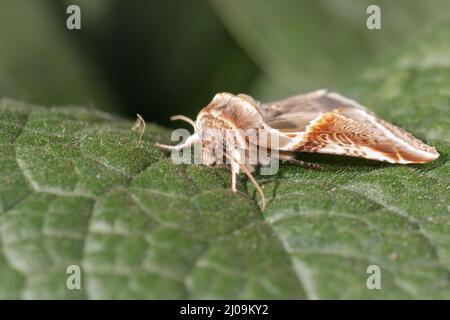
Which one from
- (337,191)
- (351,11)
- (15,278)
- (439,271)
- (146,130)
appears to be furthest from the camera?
(351,11)

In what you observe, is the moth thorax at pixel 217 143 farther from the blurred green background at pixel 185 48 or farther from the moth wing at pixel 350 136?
the blurred green background at pixel 185 48

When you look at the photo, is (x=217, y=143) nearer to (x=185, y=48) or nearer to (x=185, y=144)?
(x=185, y=144)

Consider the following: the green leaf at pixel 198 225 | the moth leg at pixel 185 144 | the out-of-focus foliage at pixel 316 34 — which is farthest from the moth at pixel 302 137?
the out-of-focus foliage at pixel 316 34

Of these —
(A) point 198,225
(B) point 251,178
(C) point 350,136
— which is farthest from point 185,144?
(A) point 198,225

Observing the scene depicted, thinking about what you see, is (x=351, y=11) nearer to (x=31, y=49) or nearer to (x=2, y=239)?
(x=31, y=49)

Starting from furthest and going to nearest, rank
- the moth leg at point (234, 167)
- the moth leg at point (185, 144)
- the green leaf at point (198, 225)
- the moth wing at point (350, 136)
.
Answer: the moth leg at point (185, 144)
the moth wing at point (350, 136)
the moth leg at point (234, 167)
the green leaf at point (198, 225)
